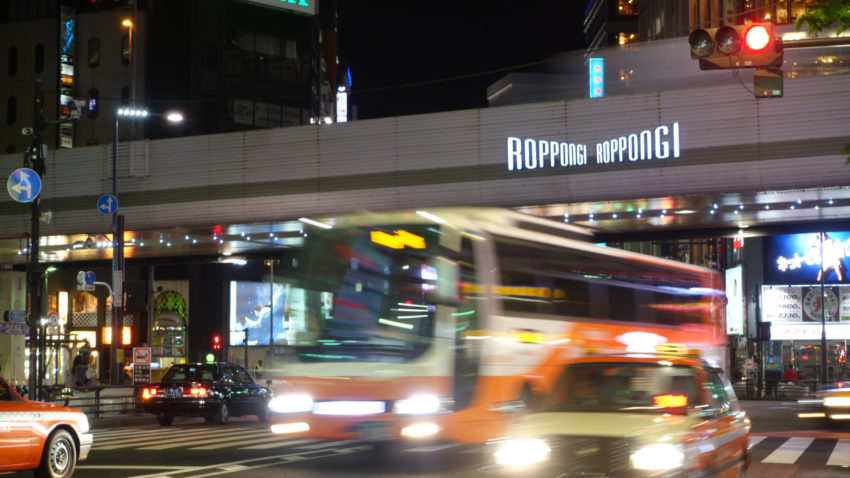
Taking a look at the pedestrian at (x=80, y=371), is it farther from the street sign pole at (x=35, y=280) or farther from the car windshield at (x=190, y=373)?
the car windshield at (x=190, y=373)

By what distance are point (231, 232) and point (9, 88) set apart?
4052 cm

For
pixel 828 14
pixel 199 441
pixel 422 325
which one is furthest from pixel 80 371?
pixel 828 14

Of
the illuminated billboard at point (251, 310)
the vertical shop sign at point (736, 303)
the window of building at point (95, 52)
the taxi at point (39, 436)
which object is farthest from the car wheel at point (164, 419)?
the illuminated billboard at point (251, 310)

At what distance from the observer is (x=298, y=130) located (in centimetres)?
3400

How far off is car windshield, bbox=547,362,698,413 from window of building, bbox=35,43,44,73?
65534 mm

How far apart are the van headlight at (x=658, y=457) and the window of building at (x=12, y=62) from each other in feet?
225

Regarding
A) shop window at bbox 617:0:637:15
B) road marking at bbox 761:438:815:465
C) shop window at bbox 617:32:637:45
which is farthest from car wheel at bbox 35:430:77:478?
shop window at bbox 617:0:637:15

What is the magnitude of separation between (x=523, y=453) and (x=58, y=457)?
25.4 feet

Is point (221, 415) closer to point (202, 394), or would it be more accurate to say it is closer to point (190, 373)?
point (202, 394)

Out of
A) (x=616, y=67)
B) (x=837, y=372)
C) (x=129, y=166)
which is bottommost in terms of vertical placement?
(x=837, y=372)

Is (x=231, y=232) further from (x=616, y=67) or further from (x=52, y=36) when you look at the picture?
(x=52, y=36)

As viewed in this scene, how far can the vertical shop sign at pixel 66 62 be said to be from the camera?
204 ft

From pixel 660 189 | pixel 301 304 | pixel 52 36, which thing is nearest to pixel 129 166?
pixel 660 189

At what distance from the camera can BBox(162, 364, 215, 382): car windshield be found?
26172 millimetres
